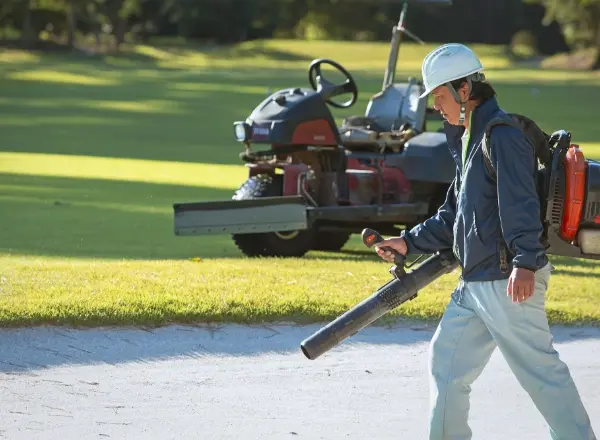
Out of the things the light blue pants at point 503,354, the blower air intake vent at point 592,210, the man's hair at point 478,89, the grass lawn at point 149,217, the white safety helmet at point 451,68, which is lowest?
the grass lawn at point 149,217

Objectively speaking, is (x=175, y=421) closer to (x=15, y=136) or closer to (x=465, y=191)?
(x=465, y=191)

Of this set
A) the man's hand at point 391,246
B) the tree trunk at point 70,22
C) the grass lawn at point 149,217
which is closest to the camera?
the man's hand at point 391,246

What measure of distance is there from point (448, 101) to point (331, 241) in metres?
7.85

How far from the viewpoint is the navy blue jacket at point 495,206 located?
479 cm

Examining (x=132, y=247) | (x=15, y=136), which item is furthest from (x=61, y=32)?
(x=132, y=247)

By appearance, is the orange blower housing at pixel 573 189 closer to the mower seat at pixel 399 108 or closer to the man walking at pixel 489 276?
the man walking at pixel 489 276

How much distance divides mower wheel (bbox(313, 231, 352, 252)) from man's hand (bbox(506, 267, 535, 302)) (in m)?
7.92

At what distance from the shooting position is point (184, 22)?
9419cm

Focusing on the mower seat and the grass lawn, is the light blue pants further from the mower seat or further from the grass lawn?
the mower seat

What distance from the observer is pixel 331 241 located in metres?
12.8

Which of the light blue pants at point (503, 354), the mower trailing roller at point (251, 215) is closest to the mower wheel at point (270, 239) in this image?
the mower trailing roller at point (251, 215)

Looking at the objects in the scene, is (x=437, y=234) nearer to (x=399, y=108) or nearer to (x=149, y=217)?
(x=399, y=108)

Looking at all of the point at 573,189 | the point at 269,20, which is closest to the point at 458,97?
the point at 573,189

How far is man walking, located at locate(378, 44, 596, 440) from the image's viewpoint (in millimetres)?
4801
